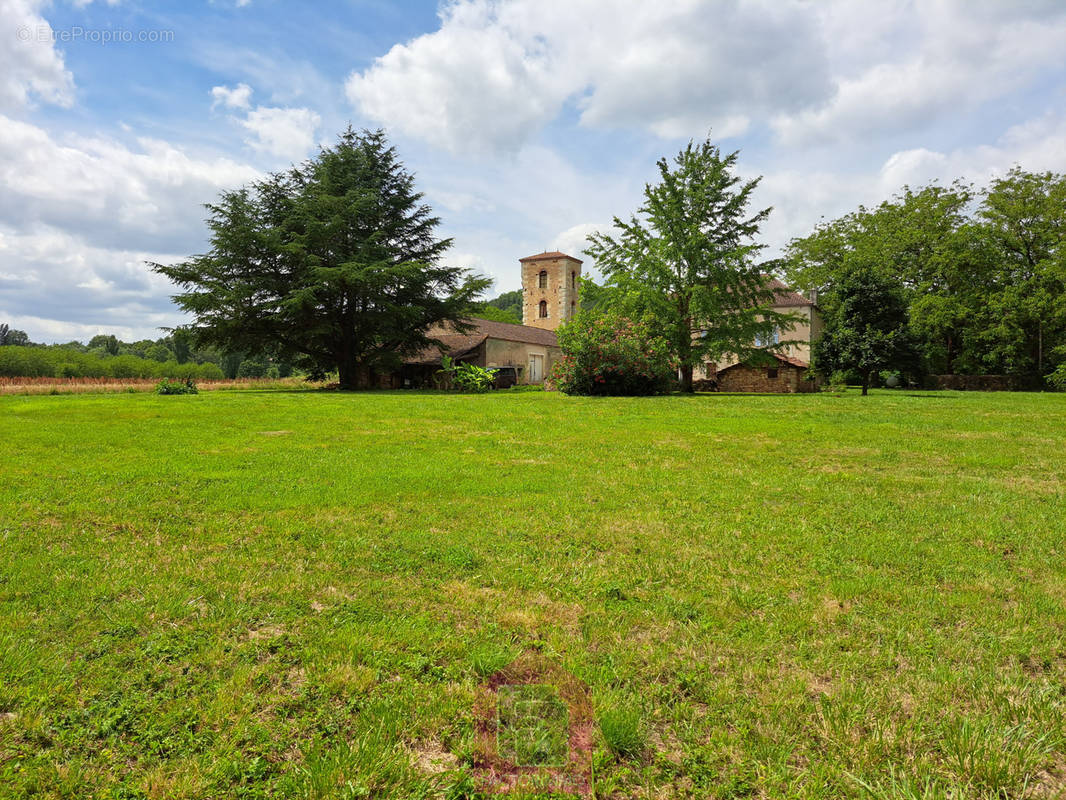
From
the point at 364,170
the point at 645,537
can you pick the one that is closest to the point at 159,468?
the point at 645,537

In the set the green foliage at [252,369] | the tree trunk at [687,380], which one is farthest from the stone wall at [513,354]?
the green foliage at [252,369]

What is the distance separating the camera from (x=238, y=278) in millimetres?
32156

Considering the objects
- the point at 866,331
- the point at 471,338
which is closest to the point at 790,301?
the point at 866,331

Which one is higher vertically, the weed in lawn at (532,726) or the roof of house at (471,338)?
the roof of house at (471,338)

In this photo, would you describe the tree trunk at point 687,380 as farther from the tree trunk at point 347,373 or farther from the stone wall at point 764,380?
the tree trunk at point 347,373

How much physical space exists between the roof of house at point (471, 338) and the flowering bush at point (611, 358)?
1103cm

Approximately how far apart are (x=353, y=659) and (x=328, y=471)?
4543 millimetres

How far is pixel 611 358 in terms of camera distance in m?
23.3

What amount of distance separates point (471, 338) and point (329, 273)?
13336 mm

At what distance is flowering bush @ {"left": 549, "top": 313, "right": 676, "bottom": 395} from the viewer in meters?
23.2

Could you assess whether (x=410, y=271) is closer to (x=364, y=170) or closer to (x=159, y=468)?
(x=364, y=170)

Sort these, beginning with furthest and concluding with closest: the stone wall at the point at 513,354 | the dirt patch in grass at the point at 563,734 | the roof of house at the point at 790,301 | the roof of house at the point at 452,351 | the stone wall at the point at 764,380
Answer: the roof of house at the point at 790,301
the stone wall at the point at 513,354
the roof of house at the point at 452,351
the stone wall at the point at 764,380
the dirt patch in grass at the point at 563,734

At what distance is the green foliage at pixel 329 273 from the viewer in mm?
30266

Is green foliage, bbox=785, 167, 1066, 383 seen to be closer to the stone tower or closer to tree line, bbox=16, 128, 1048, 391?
tree line, bbox=16, 128, 1048, 391
